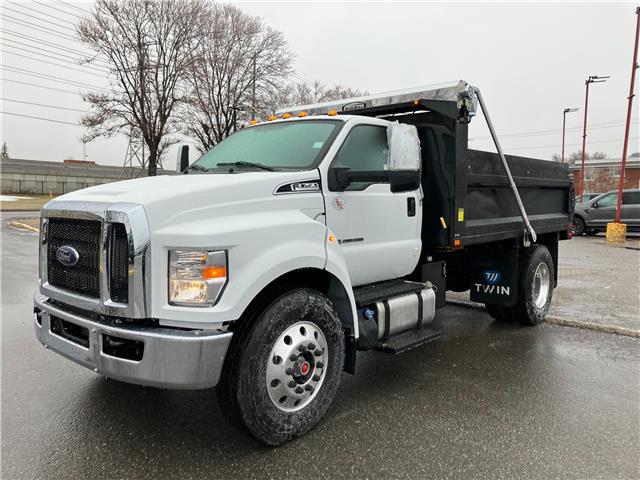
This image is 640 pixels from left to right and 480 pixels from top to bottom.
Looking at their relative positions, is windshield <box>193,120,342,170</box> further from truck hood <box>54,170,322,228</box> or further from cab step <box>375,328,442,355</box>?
cab step <box>375,328,442,355</box>

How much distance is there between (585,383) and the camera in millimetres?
4430

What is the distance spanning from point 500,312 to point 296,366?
13.5 feet

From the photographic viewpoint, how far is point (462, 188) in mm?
4809

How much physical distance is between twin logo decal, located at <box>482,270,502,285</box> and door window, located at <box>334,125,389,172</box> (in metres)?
2.63

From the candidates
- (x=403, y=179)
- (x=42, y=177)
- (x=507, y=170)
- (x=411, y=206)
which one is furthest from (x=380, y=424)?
(x=42, y=177)

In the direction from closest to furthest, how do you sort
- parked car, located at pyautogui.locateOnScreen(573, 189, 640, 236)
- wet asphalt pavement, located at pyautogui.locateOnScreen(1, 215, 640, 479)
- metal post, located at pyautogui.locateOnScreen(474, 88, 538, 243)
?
1. wet asphalt pavement, located at pyautogui.locateOnScreen(1, 215, 640, 479)
2. metal post, located at pyautogui.locateOnScreen(474, 88, 538, 243)
3. parked car, located at pyautogui.locateOnScreen(573, 189, 640, 236)

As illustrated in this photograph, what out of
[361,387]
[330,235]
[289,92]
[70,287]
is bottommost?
[361,387]

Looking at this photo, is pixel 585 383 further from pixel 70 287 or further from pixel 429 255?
pixel 70 287

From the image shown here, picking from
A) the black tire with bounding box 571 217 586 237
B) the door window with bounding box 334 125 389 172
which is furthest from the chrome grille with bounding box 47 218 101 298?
the black tire with bounding box 571 217 586 237

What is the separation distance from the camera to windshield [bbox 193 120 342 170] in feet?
12.6

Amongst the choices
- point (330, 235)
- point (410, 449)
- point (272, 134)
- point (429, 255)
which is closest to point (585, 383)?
point (429, 255)

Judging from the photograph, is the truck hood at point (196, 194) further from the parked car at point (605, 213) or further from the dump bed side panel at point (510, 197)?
the parked car at point (605, 213)

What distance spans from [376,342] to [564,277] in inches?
291

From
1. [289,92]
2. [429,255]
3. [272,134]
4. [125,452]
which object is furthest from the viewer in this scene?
[289,92]
